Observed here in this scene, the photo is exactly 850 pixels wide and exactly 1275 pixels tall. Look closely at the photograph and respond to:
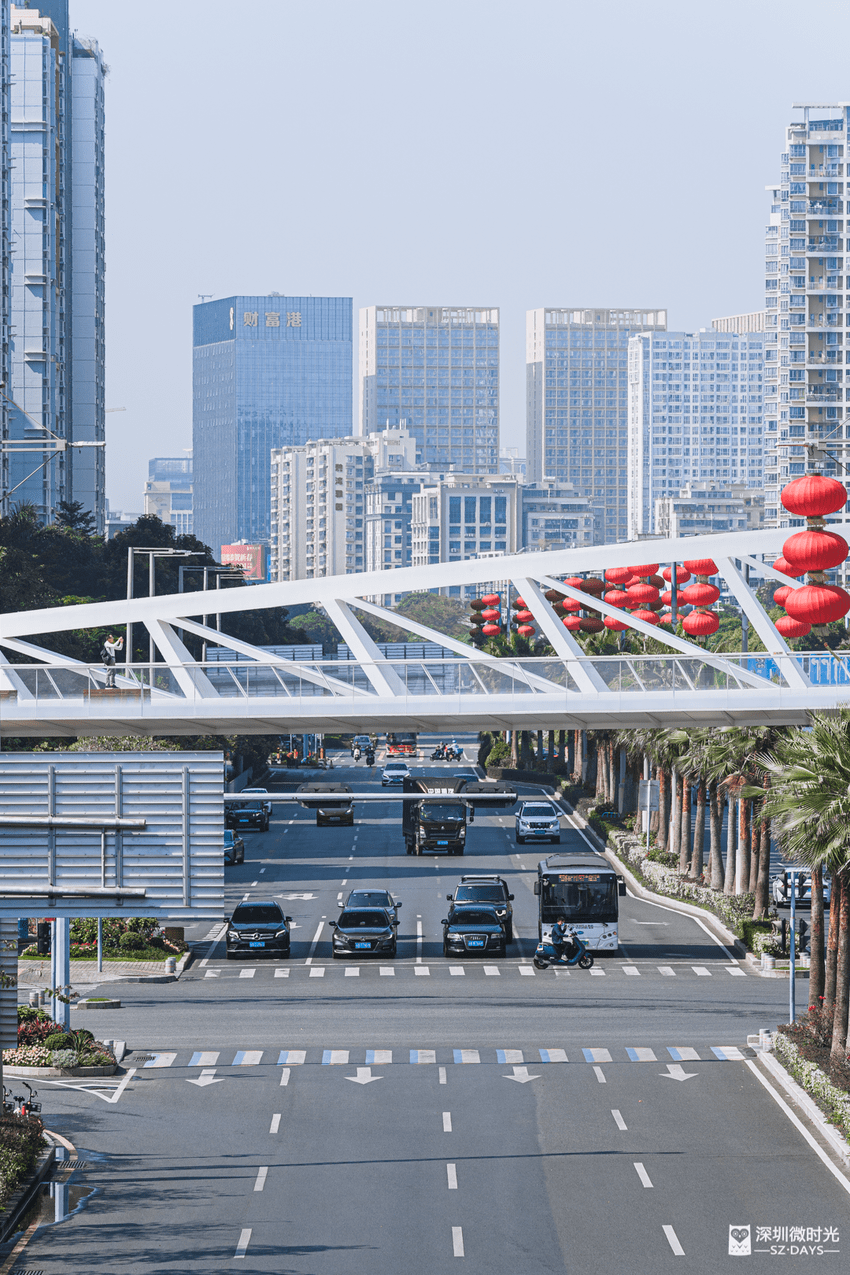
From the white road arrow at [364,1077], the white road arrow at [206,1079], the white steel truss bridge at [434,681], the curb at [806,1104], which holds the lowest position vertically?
the white road arrow at [206,1079]

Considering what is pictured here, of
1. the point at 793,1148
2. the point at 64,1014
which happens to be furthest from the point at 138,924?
the point at 793,1148

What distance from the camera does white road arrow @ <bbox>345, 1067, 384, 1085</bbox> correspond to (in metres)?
34.9

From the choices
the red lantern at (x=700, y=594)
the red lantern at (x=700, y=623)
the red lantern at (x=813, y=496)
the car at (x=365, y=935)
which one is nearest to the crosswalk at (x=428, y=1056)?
the red lantern at (x=700, y=623)

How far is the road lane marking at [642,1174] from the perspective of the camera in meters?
27.3

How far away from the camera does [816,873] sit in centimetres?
3441

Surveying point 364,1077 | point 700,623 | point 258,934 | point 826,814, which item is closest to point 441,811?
point 258,934

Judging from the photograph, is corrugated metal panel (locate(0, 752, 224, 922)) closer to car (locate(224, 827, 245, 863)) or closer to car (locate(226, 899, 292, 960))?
car (locate(226, 899, 292, 960))

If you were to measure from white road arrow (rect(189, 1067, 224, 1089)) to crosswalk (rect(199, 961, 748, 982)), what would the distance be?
40.9ft

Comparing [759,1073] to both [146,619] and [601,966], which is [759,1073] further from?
[146,619]

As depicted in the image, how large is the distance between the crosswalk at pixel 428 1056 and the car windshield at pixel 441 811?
126ft

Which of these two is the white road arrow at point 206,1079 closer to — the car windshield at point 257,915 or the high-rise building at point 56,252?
the car windshield at point 257,915

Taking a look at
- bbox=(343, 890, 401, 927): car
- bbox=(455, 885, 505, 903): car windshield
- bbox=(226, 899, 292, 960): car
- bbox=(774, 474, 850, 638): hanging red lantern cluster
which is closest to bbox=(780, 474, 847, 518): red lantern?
bbox=(774, 474, 850, 638): hanging red lantern cluster

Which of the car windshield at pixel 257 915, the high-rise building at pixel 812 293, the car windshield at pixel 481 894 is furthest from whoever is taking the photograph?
the high-rise building at pixel 812 293

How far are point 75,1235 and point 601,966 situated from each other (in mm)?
Result: 26832
